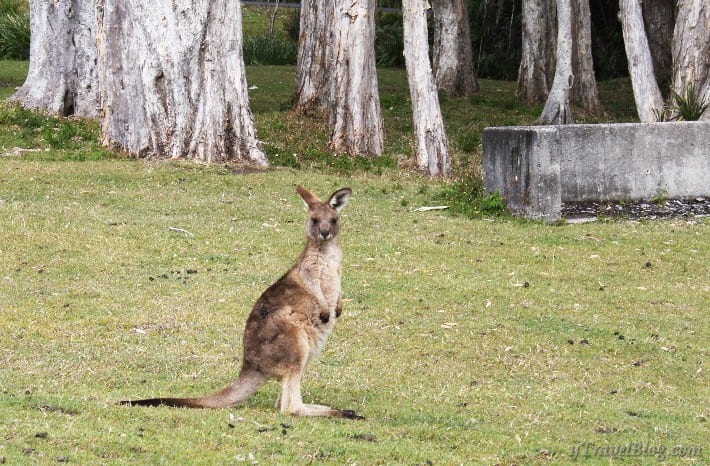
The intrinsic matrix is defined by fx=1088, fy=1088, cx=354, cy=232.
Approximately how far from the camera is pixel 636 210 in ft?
51.2

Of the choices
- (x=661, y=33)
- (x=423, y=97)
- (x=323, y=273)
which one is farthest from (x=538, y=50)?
(x=323, y=273)

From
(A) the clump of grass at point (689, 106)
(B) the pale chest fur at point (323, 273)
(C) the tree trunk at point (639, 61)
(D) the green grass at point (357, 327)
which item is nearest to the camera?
(D) the green grass at point (357, 327)

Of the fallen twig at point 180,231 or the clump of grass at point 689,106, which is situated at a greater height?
the clump of grass at point 689,106

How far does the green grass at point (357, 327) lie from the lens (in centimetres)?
661

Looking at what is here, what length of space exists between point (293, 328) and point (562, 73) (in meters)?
15.5

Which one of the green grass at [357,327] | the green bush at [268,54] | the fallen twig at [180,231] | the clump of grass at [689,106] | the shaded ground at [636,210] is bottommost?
the green grass at [357,327]

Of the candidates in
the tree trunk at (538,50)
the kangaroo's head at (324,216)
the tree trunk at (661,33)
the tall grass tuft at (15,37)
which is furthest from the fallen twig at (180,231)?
the tall grass tuft at (15,37)

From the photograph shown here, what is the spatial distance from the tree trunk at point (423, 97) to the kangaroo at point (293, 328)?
11443mm

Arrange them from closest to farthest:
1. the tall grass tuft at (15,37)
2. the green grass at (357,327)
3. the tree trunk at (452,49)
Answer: the green grass at (357,327), the tree trunk at (452,49), the tall grass tuft at (15,37)

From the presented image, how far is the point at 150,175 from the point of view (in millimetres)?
16500

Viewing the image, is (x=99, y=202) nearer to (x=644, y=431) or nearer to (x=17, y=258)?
(x=17, y=258)

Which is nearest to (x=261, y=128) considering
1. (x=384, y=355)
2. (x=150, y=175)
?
(x=150, y=175)

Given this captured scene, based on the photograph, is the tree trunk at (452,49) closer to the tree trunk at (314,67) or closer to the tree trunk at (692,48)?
the tree trunk at (314,67)

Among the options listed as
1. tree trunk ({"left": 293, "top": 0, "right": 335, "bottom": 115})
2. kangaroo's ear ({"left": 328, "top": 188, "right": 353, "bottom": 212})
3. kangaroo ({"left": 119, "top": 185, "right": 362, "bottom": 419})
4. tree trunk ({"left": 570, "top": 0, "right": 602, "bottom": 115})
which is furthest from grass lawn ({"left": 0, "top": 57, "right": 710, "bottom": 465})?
tree trunk ({"left": 570, "top": 0, "right": 602, "bottom": 115})
